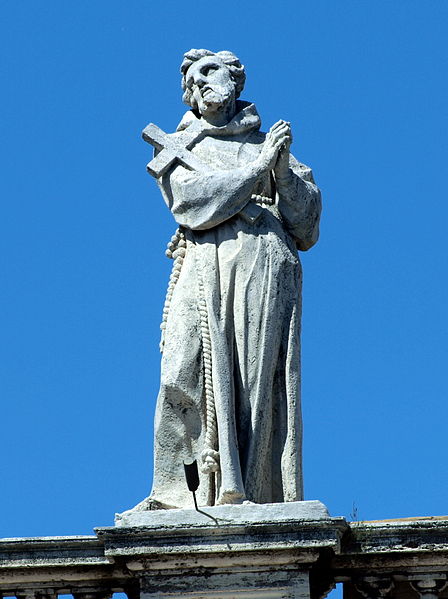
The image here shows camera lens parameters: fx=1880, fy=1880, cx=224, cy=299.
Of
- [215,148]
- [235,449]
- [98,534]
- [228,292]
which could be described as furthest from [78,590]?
[215,148]

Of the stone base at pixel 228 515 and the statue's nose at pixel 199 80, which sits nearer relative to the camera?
the stone base at pixel 228 515

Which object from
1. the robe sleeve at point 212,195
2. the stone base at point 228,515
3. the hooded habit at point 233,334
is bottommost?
the stone base at point 228,515

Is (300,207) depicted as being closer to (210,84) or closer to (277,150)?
(277,150)

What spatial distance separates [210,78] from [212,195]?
3.81 feet

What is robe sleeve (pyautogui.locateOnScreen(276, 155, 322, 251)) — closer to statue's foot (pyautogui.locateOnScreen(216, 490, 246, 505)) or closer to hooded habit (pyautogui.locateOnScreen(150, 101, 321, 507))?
hooded habit (pyautogui.locateOnScreen(150, 101, 321, 507))

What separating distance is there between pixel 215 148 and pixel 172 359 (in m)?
1.96

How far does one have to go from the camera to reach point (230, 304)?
1521 centimetres

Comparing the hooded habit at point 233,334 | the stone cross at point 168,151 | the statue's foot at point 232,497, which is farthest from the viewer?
the stone cross at point 168,151

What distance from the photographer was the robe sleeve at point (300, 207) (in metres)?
15.7

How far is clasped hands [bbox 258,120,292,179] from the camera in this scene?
15469 mm

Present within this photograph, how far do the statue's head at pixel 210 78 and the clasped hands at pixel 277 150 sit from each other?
23.8 inches

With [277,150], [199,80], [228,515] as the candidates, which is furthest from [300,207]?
[228,515]

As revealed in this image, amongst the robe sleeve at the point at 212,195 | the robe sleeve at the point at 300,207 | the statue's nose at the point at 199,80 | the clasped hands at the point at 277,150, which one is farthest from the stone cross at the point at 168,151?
the robe sleeve at the point at 300,207

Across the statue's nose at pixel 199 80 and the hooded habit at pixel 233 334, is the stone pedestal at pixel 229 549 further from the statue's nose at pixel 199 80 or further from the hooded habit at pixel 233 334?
the statue's nose at pixel 199 80
